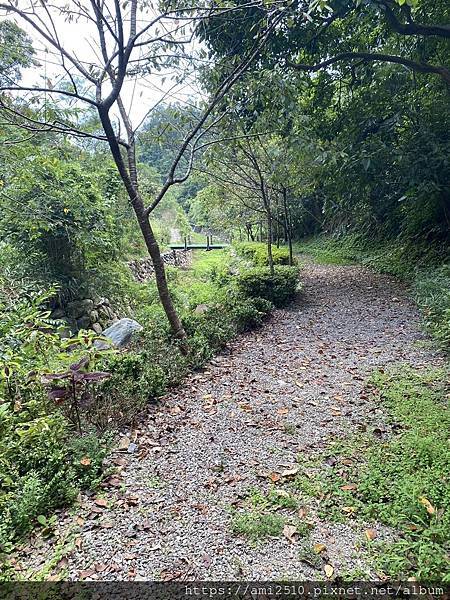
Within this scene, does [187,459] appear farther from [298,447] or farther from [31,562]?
[31,562]

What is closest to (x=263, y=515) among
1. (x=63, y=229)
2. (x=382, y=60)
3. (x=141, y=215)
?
(x=141, y=215)

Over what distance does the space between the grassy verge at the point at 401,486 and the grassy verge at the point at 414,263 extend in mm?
1446

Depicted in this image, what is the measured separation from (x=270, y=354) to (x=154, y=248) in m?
1.89

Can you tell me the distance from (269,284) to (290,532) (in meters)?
4.63

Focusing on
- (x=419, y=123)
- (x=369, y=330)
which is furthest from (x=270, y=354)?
(x=419, y=123)

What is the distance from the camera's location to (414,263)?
751 centimetres

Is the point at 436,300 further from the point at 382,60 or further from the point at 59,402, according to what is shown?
the point at 59,402

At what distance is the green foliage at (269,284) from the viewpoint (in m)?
5.98

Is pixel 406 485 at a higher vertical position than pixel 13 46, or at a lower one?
lower

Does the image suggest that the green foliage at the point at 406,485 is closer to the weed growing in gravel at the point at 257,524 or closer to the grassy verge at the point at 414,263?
the weed growing in gravel at the point at 257,524

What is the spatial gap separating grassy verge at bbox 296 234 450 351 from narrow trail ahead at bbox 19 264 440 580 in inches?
11.6

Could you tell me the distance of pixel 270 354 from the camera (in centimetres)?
429

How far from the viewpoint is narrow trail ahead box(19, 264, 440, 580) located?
5.32ft

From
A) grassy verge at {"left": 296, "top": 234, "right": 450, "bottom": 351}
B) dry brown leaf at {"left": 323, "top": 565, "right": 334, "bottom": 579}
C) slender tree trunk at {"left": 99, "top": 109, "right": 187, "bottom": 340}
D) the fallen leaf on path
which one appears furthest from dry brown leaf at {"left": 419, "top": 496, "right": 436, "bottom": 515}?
slender tree trunk at {"left": 99, "top": 109, "right": 187, "bottom": 340}
